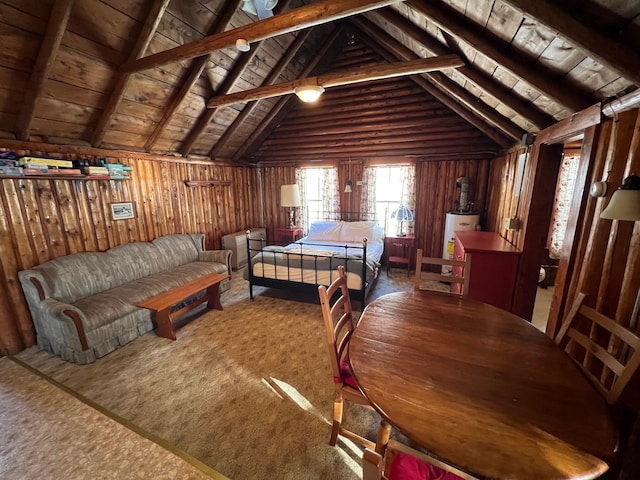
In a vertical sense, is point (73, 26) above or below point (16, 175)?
above

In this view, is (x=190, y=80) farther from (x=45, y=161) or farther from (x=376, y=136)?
(x=376, y=136)

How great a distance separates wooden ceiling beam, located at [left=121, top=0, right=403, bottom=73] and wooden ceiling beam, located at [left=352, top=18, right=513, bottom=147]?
62.1 inches

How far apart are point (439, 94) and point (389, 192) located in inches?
75.6

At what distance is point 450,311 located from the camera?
178 centimetres

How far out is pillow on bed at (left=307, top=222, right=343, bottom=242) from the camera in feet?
16.7

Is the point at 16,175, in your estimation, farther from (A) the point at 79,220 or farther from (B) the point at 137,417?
(B) the point at 137,417

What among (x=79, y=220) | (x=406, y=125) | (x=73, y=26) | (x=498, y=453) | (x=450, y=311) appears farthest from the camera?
(x=406, y=125)

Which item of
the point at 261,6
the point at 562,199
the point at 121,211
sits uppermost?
the point at 261,6

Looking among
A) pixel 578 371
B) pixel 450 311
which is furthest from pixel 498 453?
pixel 450 311

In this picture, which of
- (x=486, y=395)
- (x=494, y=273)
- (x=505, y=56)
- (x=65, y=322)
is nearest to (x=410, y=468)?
(x=486, y=395)

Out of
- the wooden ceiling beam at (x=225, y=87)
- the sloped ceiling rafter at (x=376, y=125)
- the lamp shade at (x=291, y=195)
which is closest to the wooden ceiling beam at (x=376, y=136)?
the sloped ceiling rafter at (x=376, y=125)

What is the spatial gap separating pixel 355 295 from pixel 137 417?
245 centimetres

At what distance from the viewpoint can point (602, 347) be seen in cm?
148

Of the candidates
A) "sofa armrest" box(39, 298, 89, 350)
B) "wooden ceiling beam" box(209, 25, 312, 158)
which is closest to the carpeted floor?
"sofa armrest" box(39, 298, 89, 350)
